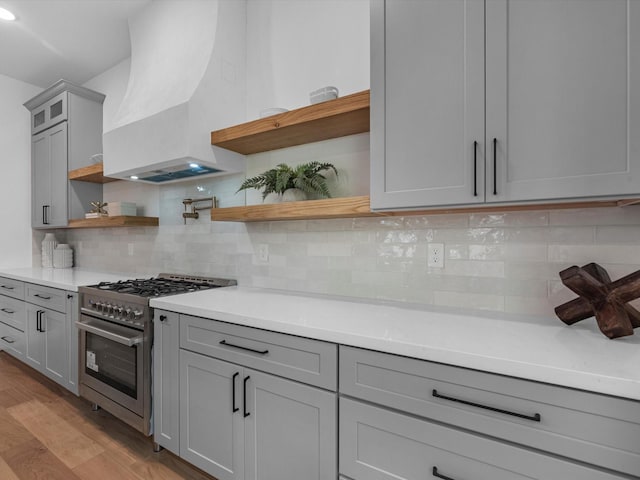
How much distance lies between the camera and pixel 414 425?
42.3 inches

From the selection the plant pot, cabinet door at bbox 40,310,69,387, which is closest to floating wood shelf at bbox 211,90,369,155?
the plant pot

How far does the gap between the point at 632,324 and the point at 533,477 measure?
65 centimetres

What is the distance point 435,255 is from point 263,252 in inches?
44.2

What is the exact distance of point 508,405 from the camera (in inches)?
37.0

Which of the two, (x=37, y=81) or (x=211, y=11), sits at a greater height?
(x=37, y=81)

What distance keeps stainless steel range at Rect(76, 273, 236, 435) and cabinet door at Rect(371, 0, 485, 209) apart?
1468 mm

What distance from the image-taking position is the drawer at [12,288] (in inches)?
119

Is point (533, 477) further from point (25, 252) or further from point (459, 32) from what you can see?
point (25, 252)

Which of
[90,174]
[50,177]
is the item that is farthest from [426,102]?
[50,177]

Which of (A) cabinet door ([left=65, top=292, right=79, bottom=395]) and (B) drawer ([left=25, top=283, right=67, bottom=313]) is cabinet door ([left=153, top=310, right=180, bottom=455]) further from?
(B) drawer ([left=25, top=283, right=67, bottom=313])

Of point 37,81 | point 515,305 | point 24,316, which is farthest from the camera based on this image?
point 37,81

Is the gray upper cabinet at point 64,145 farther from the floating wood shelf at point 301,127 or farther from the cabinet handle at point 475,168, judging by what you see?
the cabinet handle at point 475,168

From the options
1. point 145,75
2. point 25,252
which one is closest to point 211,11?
point 145,75

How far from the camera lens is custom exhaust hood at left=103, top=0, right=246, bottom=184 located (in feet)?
6.76
